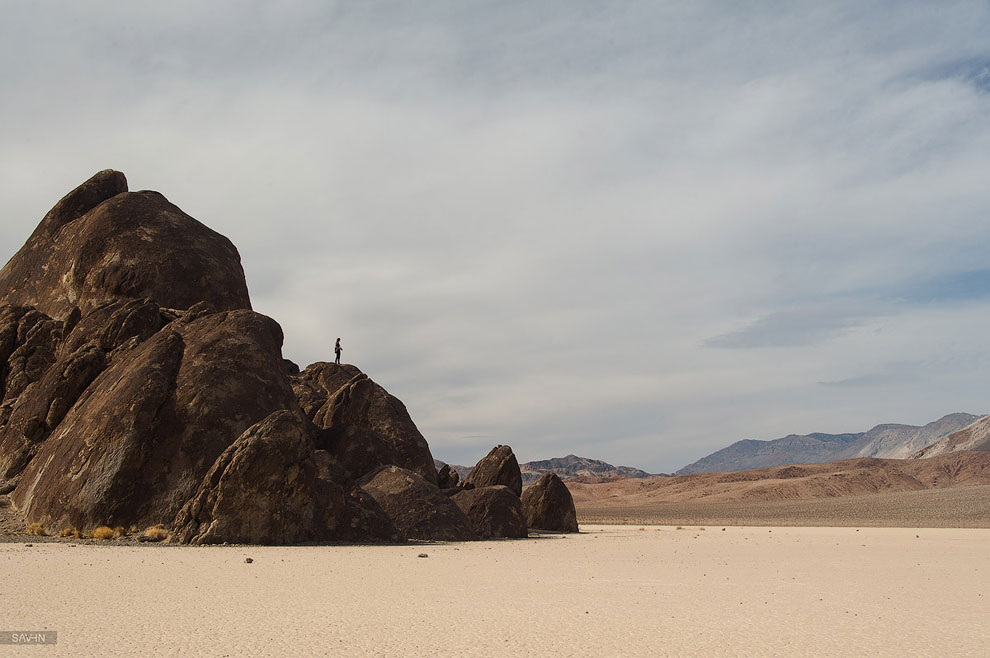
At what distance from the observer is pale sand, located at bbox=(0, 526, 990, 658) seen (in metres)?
6.66

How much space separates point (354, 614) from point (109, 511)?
38.1 ft

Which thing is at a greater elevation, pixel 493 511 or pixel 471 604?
pixel 493 511

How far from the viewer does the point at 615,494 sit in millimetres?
101500

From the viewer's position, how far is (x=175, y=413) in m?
18.8

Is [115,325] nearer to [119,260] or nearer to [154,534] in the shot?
[119,260]

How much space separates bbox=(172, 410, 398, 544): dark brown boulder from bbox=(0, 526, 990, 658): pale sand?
3.48 feet

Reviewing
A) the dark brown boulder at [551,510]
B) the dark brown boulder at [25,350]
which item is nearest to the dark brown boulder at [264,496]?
the dark brown boulder at [25,350]

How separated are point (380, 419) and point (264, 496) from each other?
9.87 metres

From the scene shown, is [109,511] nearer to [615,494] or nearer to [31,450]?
[31,450]

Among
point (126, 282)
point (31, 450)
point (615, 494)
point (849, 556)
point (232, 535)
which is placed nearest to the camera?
point (232, 535)

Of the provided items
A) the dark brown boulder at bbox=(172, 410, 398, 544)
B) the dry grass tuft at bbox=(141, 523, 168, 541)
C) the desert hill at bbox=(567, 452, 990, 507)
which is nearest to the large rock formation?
the dark brown boulder at bbox=(172, 410, 398, 544)

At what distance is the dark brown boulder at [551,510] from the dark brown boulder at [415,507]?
354 inches

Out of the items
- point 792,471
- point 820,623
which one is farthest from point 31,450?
point 792,471

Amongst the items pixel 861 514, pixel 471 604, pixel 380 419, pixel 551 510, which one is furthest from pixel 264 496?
pixel 861 514
